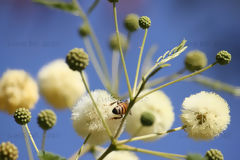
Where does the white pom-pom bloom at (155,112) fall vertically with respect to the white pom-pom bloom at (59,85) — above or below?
below

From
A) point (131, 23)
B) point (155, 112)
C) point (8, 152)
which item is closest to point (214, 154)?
point (155, 112)

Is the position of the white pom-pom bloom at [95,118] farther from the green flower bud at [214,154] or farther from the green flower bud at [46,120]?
the green flower bud at [214,154]

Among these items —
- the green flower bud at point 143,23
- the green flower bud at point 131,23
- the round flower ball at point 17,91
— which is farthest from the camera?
the green flower bud at point 131,23

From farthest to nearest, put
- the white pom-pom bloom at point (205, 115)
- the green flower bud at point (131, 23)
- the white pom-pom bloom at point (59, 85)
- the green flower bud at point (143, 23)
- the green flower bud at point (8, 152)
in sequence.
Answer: the white pom-pom bloom at point (59, 85), the green flower bud at point (131, 23), the green flower bud at point (143, 23), the white pom-pom bloom at point (205, 115), the green flower bud at point (8, 152)

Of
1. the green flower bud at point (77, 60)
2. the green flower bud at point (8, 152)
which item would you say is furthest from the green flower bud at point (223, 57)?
the green flower bud at point (8, 152)

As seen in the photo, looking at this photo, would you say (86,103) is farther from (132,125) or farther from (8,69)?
(8,69)

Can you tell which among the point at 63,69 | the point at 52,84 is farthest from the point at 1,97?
the point at 63,69

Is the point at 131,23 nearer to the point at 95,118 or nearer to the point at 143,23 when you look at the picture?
the point at 143,23
